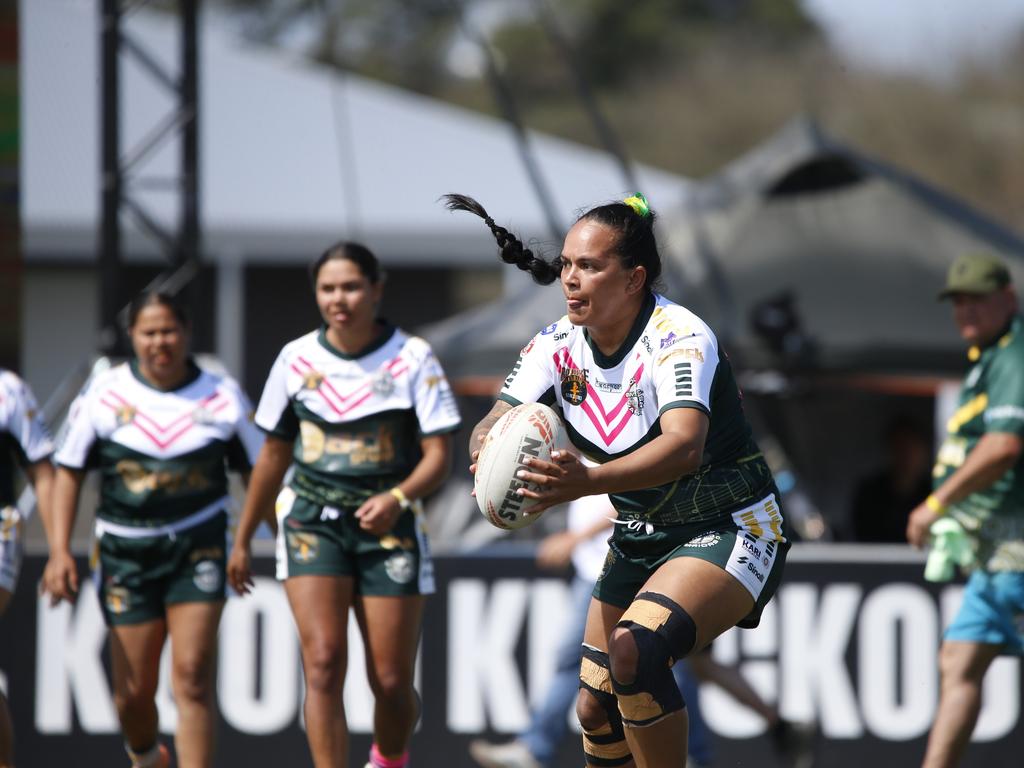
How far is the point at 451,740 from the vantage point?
7562 mm

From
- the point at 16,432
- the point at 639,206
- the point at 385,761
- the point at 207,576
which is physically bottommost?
the point at 385,761

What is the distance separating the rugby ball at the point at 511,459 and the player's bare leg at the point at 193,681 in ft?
7.19

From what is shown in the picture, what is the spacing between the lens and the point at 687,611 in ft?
14.2

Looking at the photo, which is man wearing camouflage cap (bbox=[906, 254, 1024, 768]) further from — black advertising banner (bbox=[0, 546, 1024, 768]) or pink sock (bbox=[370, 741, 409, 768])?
pink sock (bbox=[370, 741, 409, 768])

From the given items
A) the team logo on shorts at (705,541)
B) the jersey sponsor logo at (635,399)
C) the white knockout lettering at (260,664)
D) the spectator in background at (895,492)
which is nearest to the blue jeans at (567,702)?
the white knockout lettering at (260,664)

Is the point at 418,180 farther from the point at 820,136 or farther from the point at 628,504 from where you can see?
the point at 628,504

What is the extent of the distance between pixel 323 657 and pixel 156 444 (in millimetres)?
1151

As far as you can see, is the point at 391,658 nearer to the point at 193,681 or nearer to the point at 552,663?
the point at 193,681

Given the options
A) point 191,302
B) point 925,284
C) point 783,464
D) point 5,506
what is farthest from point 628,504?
point 925,284

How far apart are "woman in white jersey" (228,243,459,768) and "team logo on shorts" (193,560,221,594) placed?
1.04 ft

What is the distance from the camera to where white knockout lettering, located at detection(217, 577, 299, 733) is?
7473 mm

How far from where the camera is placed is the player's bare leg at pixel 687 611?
4.32m

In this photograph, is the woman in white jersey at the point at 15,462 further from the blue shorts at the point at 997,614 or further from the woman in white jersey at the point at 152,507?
the blue shorts at the point at 997,614

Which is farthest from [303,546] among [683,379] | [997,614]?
[997,614]
